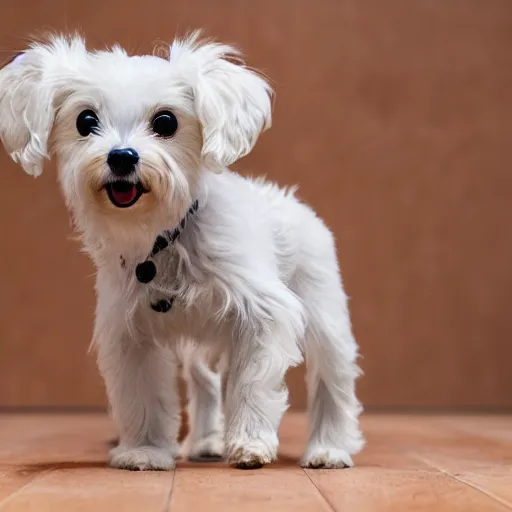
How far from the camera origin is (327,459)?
2393 mm

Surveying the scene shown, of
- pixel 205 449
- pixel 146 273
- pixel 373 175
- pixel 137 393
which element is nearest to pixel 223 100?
pixel 146 273

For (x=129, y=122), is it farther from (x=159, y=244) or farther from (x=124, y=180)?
(x=159, y=244)

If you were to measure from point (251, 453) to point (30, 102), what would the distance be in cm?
92

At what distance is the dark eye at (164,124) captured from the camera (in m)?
2.18

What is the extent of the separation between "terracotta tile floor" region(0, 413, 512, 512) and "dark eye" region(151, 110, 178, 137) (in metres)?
0.74

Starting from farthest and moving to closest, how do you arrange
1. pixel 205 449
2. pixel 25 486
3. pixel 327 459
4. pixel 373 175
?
pixel 373 175, pixel 205 449, pixel 327 459, pixel 25 486

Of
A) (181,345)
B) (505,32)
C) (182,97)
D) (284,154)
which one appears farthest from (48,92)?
(505,32)

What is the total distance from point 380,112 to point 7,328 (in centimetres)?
216

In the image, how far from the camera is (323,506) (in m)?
1.71

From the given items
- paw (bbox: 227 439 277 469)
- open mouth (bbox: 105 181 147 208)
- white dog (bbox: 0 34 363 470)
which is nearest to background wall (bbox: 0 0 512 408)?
white dog (bbox: 0 34 363 470)

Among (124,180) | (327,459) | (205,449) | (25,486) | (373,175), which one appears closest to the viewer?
(25,486)

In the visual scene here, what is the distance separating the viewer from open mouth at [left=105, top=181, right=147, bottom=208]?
6.97 ft

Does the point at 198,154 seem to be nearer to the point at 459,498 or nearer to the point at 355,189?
the point at 459,498

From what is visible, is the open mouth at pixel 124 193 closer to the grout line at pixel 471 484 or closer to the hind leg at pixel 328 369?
the hind leg at pixel 328 369
